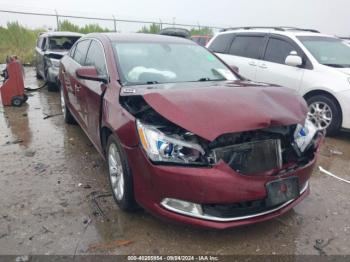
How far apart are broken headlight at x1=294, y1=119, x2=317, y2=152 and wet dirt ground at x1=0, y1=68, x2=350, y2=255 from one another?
2.34 ft

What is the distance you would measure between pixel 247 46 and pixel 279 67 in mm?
1142

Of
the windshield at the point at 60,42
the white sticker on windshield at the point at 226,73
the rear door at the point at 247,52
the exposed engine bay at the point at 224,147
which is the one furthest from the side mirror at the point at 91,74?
the windshield at the point at 60,42

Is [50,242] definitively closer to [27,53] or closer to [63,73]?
[63,73]

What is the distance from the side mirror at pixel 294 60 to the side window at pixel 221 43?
208 cm

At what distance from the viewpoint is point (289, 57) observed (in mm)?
6207

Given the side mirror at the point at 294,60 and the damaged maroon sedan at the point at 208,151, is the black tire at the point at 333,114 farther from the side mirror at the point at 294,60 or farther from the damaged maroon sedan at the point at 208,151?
the damaged maroon sedan at the point at 208,151

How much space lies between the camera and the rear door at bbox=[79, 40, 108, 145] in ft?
12.5

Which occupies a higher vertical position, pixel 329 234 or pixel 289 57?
pixel 289 57

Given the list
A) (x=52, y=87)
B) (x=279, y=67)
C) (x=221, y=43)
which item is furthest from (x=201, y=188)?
(x=52, y=87)

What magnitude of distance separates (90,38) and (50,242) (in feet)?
9.89

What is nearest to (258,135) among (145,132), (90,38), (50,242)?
(145,132)

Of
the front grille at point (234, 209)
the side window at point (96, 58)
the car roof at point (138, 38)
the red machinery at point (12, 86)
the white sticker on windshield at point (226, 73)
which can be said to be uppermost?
the car roof at point (138, 38)

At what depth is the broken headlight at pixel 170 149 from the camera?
2691 mm

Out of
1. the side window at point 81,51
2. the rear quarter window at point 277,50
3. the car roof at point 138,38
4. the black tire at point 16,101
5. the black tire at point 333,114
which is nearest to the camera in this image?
the car roof at point 138,38
